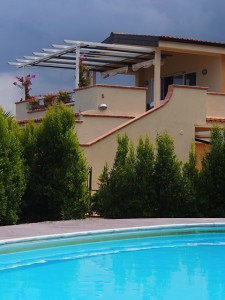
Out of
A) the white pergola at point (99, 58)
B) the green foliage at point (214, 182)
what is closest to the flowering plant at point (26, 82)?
the white pergola at point (99, 58)

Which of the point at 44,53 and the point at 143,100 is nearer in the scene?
the point at 143,100

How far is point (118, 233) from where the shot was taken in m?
15.2

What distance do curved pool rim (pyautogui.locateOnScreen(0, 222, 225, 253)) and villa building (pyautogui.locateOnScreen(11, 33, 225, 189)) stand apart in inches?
199

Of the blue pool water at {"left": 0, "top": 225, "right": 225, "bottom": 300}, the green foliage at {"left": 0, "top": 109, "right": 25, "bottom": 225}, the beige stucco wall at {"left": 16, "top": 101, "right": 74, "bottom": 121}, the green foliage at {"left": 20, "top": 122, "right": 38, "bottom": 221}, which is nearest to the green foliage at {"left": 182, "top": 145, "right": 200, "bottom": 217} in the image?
the blue pool water at {"left": 0, "top": 225, "right": 225, "bottom": 300}

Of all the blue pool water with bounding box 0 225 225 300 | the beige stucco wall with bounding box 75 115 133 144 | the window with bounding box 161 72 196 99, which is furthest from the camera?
the window with bounding box 161 72 196 99

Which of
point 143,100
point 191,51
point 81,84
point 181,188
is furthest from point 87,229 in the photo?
point 191,51

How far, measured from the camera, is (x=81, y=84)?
81.0ft

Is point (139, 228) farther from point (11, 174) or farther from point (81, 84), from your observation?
point (81, 84)

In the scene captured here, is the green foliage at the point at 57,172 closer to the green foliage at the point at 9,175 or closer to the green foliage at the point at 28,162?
the green foliage at the point at 28,162

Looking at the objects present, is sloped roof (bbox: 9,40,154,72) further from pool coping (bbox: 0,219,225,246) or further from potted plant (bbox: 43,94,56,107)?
pool coping (bbox: 0,219,225,246)

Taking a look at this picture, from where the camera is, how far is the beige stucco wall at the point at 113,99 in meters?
22.2

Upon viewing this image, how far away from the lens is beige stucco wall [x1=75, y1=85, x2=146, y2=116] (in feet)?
72.7

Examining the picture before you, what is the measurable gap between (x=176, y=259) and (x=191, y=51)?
14302 mm

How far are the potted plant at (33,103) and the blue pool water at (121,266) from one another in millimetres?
11734
